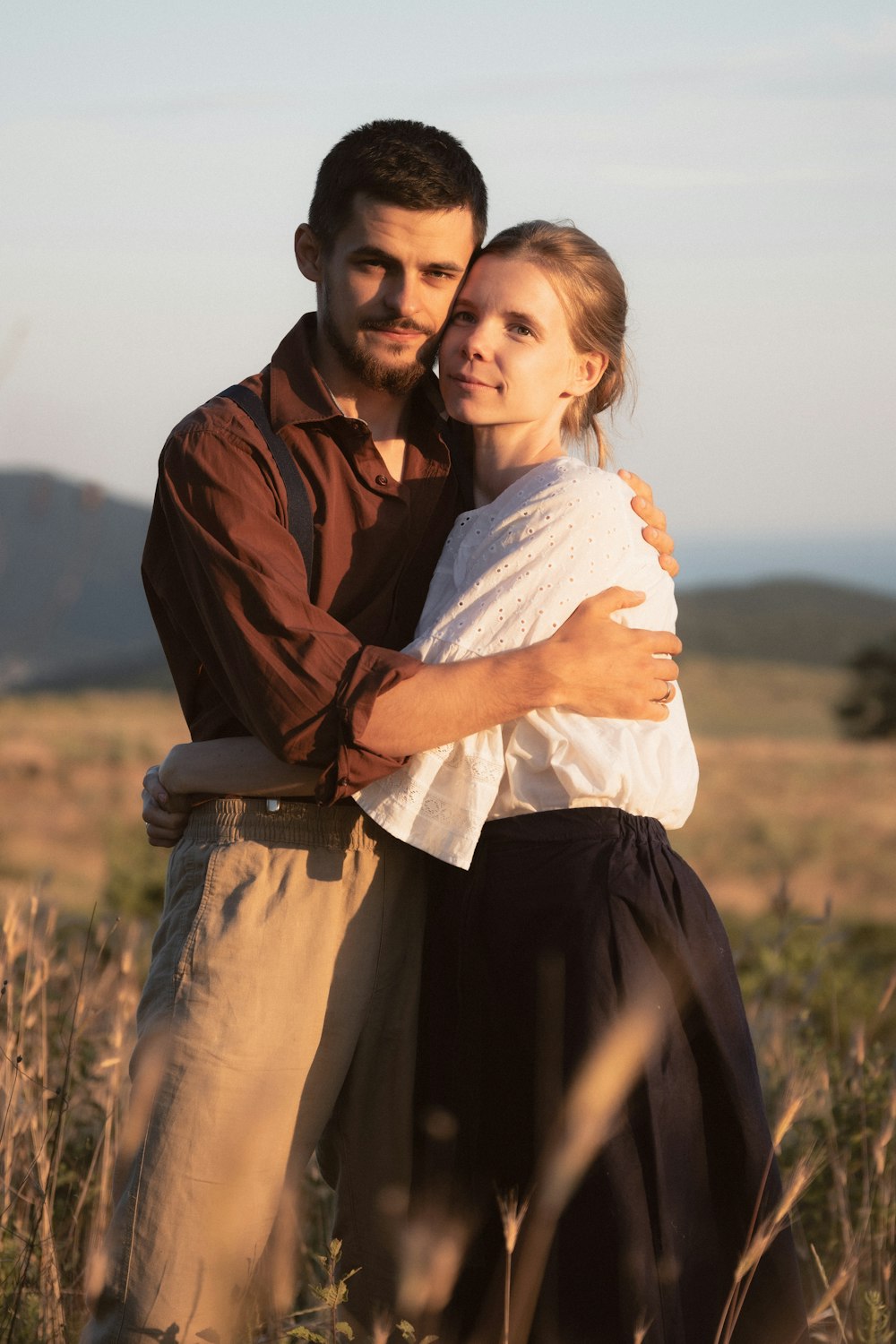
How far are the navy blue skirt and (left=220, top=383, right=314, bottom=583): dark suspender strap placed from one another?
0.71 metres

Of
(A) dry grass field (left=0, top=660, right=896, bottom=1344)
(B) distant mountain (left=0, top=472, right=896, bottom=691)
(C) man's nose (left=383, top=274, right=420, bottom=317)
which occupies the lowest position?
(B) distant mountain (left=0, top=472, right=896, bottom=691)

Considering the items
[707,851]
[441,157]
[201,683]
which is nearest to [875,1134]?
[201,683]

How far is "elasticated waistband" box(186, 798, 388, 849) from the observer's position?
122 inches

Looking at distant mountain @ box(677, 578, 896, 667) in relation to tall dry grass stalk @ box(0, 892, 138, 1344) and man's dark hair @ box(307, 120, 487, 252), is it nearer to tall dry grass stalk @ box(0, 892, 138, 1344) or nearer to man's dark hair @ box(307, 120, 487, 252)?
tall dry grass stalk @ box(0, 892, 138, 1344)

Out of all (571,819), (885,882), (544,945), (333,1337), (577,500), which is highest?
(577,500)

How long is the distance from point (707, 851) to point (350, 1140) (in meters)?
20.1

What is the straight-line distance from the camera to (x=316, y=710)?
281 centimetres

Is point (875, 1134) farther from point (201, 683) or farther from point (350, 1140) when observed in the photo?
point (201, 683)

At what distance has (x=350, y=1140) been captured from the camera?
3264mm

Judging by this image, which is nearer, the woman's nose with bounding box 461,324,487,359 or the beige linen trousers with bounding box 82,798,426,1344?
the beige linen trousers with bounding box 82,798,426,1344

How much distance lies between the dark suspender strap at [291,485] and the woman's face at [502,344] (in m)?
0.47

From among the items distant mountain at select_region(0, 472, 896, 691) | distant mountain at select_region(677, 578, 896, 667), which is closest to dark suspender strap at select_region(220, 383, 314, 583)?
distant mountain at select_region(0, 472, 896, 691)

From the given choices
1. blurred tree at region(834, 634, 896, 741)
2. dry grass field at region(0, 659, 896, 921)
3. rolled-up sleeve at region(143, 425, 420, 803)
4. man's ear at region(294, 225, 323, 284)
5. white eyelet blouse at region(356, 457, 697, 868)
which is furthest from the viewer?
blurred tree at region(834, 634, 896, 741)

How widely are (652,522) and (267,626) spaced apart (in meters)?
1.04
